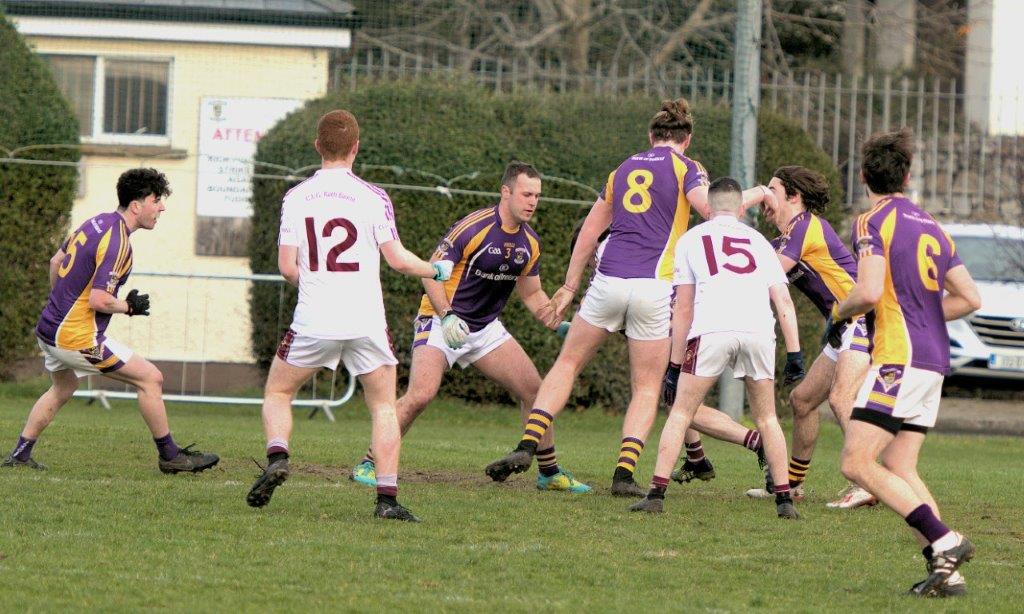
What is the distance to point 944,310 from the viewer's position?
682cm

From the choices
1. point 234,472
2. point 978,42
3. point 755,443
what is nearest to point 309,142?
point 234,472

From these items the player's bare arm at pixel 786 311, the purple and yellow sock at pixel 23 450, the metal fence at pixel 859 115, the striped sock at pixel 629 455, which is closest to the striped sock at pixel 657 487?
the striped sock at pixel 629 455

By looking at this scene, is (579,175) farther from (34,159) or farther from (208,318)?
(34,159)

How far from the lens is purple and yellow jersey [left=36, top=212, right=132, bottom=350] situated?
9.51m

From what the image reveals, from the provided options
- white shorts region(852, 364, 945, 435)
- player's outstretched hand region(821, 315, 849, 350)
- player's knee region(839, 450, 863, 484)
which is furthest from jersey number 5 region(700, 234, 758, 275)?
player's knee region(839, 450, 863, 484)

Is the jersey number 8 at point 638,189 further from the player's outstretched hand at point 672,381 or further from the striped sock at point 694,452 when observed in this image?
the striped sock at point 694,452

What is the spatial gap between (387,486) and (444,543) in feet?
2.45

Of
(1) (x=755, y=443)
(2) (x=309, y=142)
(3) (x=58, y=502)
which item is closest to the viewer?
(3) (x=58, y=502)

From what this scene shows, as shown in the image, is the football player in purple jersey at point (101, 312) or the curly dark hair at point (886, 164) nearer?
the curly dark hair at point (886, 164)

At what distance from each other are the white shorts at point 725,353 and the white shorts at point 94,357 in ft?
11.8

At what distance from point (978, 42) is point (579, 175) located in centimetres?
1350

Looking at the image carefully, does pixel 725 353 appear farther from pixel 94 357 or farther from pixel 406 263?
pixel 94 357

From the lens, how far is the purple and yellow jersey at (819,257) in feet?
31.3

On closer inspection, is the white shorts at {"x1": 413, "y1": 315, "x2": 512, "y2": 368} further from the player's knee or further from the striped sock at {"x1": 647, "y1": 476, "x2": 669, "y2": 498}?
the player's knee
